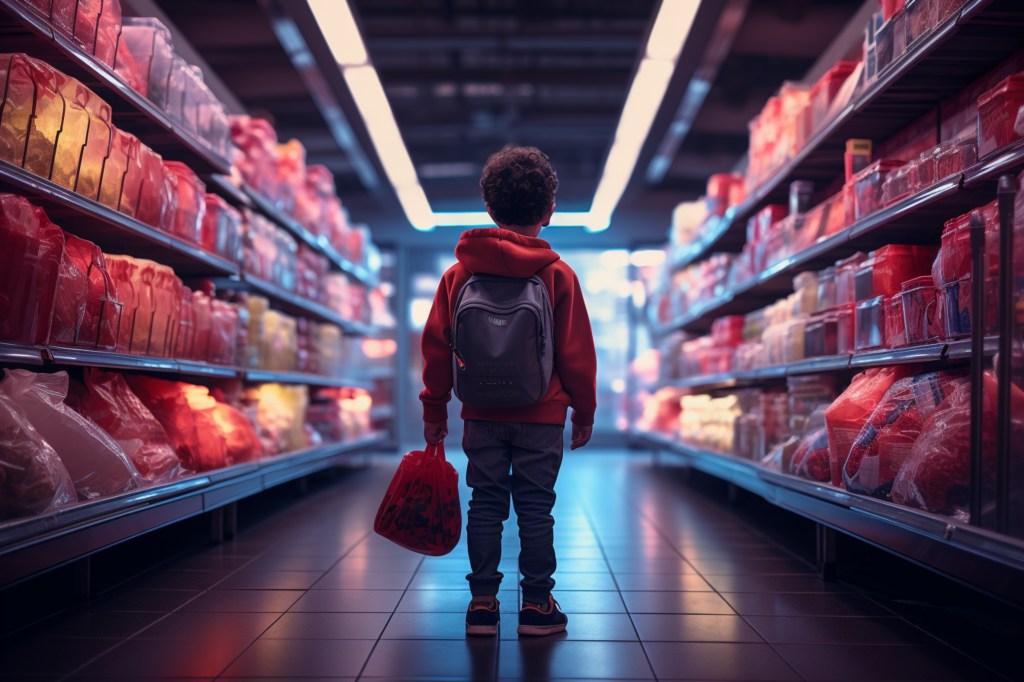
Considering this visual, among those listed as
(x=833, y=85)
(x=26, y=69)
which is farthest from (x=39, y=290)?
(x=833, y=85)

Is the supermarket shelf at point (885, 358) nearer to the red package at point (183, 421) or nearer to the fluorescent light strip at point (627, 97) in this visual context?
the fluorescent light strip at point (627, 97)

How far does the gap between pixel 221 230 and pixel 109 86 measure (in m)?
1.25

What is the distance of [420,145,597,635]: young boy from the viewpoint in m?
2.47

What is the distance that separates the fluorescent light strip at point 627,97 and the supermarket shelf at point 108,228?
1.31 meters

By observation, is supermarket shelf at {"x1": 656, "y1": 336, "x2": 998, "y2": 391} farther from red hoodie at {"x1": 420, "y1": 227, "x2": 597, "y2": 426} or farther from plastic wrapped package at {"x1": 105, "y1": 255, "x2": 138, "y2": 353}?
plastic wrapped package at {"x1": 105, "y1": 255, "x2": 138, "y2": 353}

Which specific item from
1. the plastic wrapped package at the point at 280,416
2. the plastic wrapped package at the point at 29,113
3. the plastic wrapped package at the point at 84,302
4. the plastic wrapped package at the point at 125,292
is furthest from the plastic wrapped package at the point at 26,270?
the plastic wrapped package at the point at 280,416

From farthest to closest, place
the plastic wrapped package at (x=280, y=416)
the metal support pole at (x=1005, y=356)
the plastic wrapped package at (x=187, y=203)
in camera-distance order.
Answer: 1. the plastic wrapped package at (x=280, y=416)
2. the plastic wrapped package at (x=187, y=203)
3. the metal support pole at (x=1005, y=356)

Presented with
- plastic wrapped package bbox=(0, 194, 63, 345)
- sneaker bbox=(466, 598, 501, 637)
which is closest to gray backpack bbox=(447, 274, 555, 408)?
sneaker bbox=(466, 598, 501, 637)

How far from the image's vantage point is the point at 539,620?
2.45 metres

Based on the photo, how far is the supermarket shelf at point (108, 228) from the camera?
97.1 inches

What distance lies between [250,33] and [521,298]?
5305 millimetres

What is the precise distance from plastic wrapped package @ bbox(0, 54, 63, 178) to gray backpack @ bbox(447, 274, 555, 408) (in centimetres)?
134

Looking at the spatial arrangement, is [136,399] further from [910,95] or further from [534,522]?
[910,95]

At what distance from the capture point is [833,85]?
3838 millimetres
